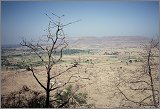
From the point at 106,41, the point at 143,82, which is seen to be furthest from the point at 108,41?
the point at 143,82

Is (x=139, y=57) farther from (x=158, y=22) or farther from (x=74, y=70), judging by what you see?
(x=74, y=70)

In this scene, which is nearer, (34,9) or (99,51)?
(34,9)

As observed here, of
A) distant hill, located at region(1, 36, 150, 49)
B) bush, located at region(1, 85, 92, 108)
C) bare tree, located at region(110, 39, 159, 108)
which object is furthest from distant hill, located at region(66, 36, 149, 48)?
bush, located at region(1, 85, 92, 108)

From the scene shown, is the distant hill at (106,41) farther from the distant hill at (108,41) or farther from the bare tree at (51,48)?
the bare tree at (51,48)

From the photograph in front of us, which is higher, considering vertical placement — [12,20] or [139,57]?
[12,20]

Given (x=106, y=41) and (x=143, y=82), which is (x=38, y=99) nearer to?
(x=106, y=41)

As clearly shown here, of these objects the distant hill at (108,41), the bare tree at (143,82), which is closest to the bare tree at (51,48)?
the distant hill at (108,41)

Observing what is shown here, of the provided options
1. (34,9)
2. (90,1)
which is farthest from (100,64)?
(34,9)
